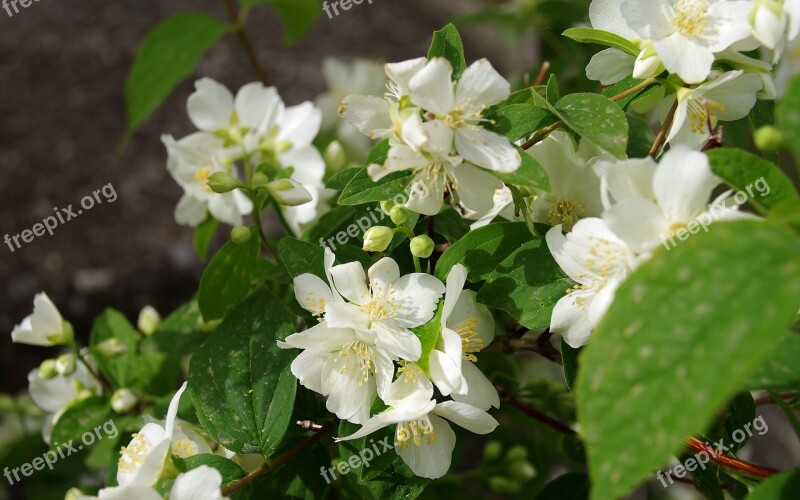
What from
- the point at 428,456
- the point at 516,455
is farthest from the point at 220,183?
the point at 516,455

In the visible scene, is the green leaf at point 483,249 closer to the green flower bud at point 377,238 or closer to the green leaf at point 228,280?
the green flower bud at point 377,238

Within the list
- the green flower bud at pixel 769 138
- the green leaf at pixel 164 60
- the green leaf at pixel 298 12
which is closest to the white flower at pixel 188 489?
the green flower bud at pixel 769 138

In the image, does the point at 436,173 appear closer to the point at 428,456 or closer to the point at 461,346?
the point at 461,346

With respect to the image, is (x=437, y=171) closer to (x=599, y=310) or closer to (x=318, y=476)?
(x=599, y=310)

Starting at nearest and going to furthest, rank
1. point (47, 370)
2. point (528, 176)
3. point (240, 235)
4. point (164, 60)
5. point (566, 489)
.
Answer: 1. point (528, 176)
2. point (240, 235)
3. point (566, 489)
4. point (47, 370)
5. point (164, 60)

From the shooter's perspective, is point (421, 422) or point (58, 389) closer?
point (421, 422)

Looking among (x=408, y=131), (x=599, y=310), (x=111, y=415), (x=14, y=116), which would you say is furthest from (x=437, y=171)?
(x=14, y=116)
